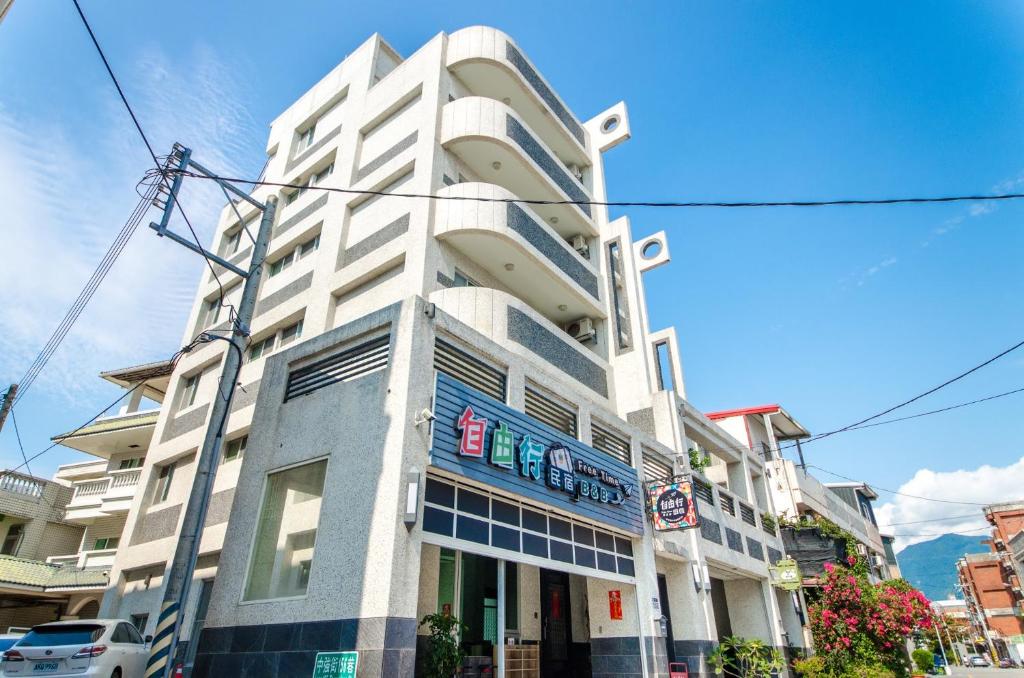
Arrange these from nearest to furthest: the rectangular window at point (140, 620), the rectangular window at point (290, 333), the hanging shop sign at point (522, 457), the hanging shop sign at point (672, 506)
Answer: the hanging shop sign at point (522, 457) < the hanging shop sign at point (672, 506) < the rectangular window at point (140, 620) < the rectangular window at point (290, 333)

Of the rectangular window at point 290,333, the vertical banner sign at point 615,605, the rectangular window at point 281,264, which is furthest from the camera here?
the rectangular window at point 281,264

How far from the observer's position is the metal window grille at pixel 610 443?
15.9 meters

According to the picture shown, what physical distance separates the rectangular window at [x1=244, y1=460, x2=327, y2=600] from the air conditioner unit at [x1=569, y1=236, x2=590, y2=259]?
15.6 metres

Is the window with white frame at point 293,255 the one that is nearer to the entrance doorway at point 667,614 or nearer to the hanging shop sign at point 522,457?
the hanging shop sign at point 522,457

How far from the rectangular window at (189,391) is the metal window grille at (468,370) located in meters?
15.1

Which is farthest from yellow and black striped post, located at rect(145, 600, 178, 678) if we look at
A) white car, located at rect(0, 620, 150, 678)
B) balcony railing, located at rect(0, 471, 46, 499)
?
balcony railing, located at rect(0, 471, 46, 499)

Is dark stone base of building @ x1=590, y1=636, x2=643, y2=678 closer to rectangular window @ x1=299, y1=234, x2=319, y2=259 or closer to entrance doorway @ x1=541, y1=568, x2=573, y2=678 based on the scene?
entrance doorway @ x1=541, y1=568, x2=573, y2=678

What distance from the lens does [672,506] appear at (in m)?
15.4

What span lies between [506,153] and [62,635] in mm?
16628

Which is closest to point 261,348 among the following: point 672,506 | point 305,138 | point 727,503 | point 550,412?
point 305,138

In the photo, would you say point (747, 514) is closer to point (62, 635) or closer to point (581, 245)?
point (581, 245)

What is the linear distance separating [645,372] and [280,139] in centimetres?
1952

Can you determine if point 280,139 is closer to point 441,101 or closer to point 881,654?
point 441,101

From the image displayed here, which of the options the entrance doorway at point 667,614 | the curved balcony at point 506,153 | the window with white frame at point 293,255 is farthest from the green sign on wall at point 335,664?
the window with white frame at point 293,255
